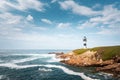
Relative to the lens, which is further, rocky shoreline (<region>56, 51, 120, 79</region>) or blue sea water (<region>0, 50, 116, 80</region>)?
rocky shoreline (<region>56, 51, 120, 79</region>)

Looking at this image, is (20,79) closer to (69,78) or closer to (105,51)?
(69,78)

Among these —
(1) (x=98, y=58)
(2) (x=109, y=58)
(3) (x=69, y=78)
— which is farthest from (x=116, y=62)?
(3) (x=69, y=78)

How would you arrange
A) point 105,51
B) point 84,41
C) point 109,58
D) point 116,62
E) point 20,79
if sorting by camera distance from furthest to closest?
point 84,41
point 105,51
point 109,58
point 116,62
point 20,79

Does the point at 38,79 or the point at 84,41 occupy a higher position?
the point at 84,41

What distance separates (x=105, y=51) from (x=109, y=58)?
6.75m

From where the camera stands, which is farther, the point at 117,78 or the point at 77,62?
the point at 77,62

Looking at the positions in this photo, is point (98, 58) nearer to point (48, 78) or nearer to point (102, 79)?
point (102, 79)

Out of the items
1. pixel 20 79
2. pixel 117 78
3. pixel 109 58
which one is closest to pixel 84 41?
pixel 109 58

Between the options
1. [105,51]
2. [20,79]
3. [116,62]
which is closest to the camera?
[20,79]

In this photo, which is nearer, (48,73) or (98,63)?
(48,73)

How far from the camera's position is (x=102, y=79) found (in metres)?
41.5

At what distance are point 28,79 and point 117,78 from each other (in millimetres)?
24787

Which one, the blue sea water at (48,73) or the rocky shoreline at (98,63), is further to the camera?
the rocky shoreline at (98,63)

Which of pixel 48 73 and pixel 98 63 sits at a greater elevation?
pixel 98 63
